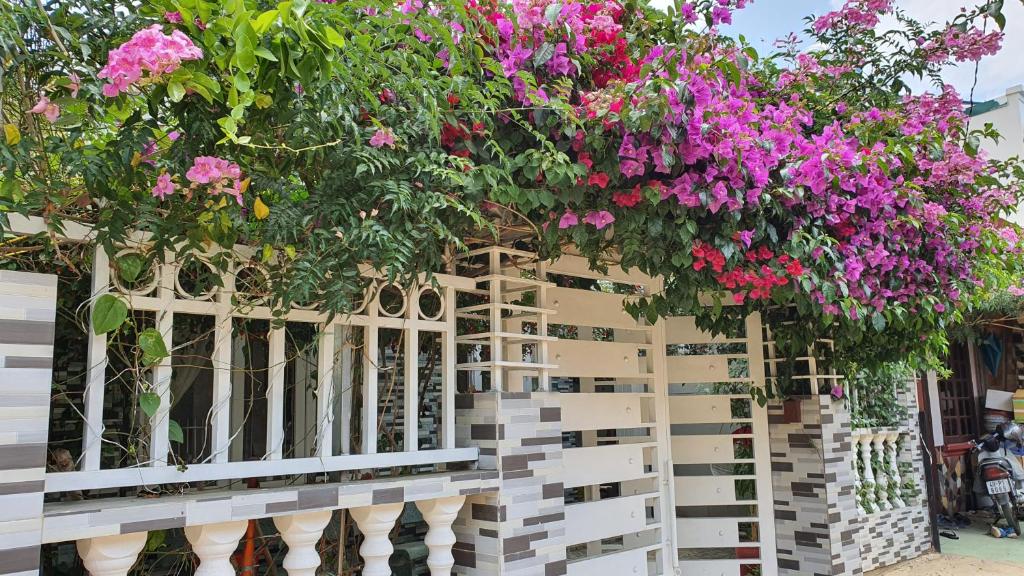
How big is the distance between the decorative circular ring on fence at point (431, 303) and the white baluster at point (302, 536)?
740 millimetres

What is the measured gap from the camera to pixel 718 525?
3.74 meters

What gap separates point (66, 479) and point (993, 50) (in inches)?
137

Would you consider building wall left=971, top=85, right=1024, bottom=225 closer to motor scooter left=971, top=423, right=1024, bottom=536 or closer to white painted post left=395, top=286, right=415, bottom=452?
motor scooter left=971, top=423, right=1024, bottom=536

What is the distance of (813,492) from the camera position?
393 centimetres

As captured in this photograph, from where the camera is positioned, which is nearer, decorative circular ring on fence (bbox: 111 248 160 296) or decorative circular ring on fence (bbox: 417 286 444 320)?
decorative circular ring on fence (bbox: 111 248 160 296)

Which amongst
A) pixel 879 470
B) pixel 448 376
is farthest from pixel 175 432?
pixel 879 470

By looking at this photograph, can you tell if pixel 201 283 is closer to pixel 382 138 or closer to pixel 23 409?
pixel 23 409

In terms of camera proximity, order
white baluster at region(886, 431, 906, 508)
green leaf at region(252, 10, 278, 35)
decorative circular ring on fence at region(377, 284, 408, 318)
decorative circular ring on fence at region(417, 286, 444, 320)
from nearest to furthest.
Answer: green leaf at region(252, 10, 278, 35)
decorative circular ring on fence at region(377, 284, 408, 318)
decorative circular ring on fence at region(417, 286, 444, 320)
white baluster at region(886, 431, 906, 508)

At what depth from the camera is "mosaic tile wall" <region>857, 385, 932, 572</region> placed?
5.17 m

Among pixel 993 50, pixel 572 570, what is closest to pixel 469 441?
pixel 572 570

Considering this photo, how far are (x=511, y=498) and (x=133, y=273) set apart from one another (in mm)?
1340

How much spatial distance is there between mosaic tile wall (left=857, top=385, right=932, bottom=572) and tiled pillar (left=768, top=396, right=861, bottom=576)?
121 centimetres

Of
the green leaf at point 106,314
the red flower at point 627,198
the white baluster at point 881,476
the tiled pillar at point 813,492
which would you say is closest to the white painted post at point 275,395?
the green leaf at point 106,314

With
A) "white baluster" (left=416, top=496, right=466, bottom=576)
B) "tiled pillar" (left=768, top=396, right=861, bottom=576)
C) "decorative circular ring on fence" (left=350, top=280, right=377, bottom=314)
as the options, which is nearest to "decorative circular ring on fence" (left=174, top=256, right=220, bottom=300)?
"decorative circular ring on fence" (left=350, top=280, right=377, bottom=314)
